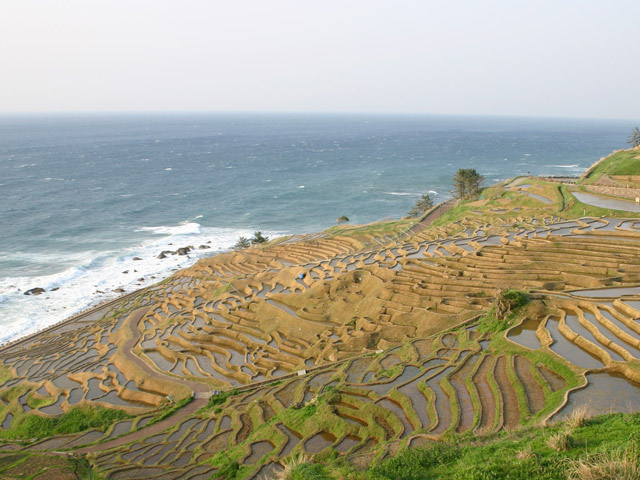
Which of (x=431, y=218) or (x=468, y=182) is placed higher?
(x=468, y=182)

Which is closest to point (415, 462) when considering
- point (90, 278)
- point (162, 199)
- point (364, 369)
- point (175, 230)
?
point (364, 369)

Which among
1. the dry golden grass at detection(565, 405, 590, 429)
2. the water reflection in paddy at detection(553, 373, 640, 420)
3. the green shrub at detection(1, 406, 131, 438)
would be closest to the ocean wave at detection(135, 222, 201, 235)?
the green shrub at detection(1, 406, 131, 438)

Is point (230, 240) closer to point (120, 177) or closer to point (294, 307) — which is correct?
point (294, 307)

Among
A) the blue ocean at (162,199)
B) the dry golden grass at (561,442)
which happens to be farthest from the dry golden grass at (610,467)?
the blue ocean at (162,199)

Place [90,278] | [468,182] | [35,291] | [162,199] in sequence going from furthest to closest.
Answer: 1. [162,199]
2. [468,182]
3. [90,278]
4. [35,291]

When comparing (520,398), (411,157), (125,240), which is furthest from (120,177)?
(520,398)

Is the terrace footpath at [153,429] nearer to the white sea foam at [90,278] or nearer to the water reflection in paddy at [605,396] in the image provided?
the water reflection in paddy at [605,396]

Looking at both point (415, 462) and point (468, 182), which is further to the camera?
point (468, 182)

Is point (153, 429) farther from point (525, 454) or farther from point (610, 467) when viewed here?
point (610, 467)
